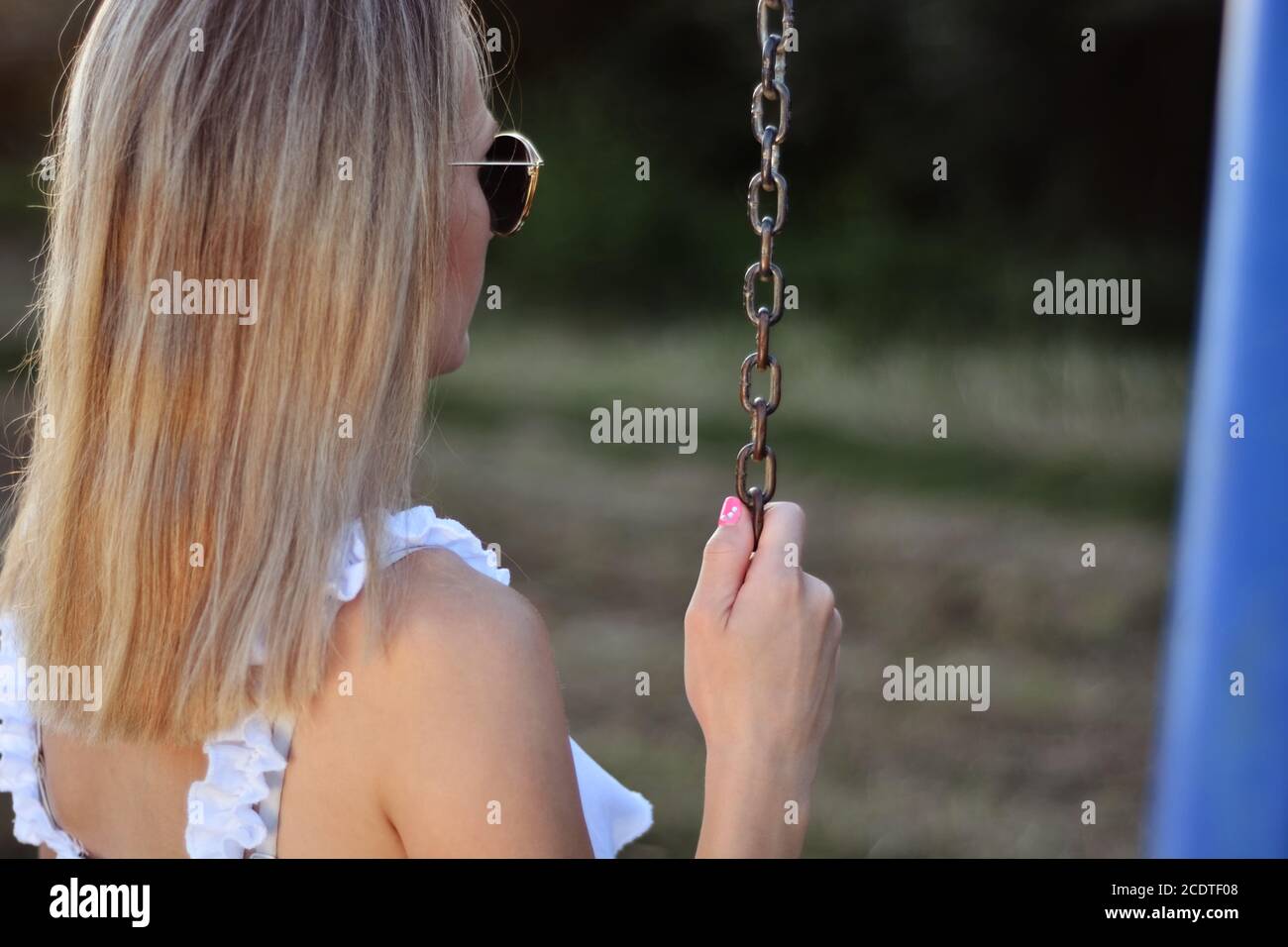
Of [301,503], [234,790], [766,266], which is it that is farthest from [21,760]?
[766,266]

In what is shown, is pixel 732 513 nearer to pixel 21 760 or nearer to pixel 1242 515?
pixel 21 760

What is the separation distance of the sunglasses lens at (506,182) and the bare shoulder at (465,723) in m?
0.37

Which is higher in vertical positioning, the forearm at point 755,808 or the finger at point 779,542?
the finger at point 779,542

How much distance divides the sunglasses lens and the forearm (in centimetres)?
51

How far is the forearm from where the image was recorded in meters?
1.05

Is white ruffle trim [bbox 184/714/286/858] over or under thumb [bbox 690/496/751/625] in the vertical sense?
under

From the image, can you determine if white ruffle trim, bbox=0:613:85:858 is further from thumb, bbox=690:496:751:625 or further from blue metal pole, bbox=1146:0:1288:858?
blue metal pole, bbox=1146:0:1288:858

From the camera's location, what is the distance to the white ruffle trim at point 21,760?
118 cm

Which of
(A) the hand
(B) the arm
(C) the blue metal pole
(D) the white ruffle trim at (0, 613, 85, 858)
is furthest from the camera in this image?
(C) the blue metal pole

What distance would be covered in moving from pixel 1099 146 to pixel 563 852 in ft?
19.2

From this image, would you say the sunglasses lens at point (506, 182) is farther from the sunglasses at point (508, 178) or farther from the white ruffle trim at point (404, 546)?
the white ruffle trim at point (404, 546)

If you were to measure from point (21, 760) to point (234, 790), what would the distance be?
0.92 feet

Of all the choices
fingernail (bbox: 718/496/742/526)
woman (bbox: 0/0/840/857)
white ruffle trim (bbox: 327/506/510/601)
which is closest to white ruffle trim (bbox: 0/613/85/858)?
woman (bbox: 0/0/840/857)

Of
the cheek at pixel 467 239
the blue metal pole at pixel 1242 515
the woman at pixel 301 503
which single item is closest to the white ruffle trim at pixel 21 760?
the woman at pixel 301 503
